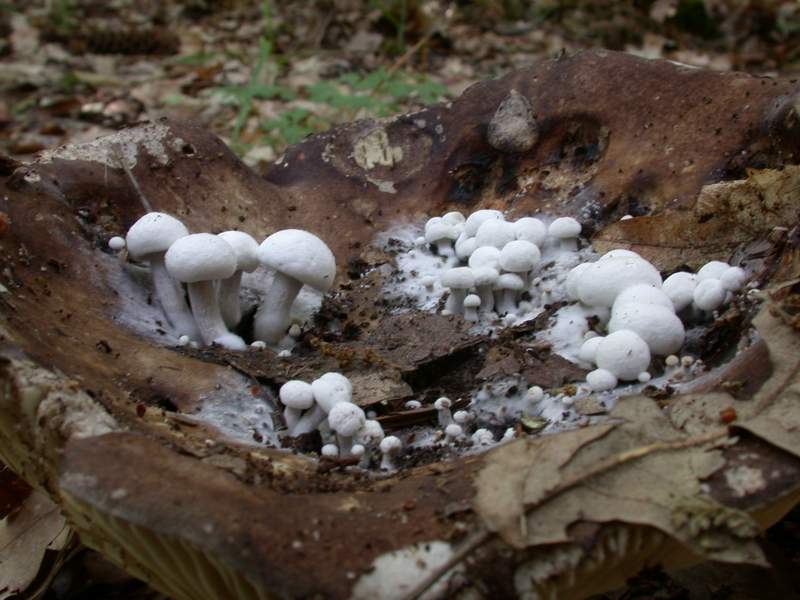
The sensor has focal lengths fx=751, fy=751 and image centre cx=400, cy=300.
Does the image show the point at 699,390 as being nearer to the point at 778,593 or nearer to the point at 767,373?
the point at 767,373

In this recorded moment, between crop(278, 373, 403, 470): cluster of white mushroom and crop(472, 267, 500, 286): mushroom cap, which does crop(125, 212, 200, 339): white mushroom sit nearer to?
crop(278, 373, 403, 470): cluster of white mushroom

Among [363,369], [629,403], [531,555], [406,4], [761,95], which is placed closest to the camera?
[531,555]

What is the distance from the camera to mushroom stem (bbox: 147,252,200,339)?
316 centimetres

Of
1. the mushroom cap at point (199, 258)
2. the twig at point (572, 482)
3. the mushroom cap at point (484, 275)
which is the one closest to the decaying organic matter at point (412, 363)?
the twig at point (572, 482)

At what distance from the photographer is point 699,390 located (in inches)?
88.0

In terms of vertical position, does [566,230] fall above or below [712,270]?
below

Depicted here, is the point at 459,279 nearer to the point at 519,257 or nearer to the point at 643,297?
the point at 519,257

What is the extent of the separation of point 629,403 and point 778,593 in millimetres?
1278

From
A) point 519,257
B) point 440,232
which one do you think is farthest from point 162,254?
point 519,257

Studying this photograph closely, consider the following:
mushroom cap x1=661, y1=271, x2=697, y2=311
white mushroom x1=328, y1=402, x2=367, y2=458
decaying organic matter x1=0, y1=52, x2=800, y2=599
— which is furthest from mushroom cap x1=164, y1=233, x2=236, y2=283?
mushroom cap x1=661, y1=271, x2=697, y2=311

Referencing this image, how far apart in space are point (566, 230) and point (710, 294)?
82 centimetres

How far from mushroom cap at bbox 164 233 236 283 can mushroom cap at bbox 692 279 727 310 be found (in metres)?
1.73

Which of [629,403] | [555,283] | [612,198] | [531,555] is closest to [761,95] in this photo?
[612,198]

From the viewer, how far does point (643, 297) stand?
8.75ft
